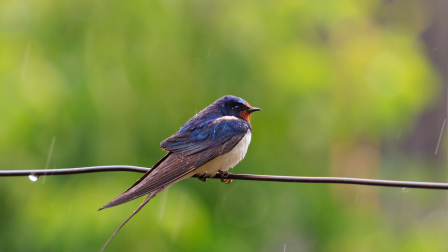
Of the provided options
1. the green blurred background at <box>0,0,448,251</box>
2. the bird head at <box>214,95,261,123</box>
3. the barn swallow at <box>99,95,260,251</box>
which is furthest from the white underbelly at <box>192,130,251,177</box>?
the green blurred background at <box>0,0,448,251</box>

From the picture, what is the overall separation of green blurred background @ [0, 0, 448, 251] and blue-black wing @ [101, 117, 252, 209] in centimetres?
131

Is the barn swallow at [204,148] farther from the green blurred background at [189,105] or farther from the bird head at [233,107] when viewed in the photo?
the green blurred background at [189,105]

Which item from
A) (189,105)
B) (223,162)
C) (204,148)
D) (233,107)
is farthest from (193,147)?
(189,105)

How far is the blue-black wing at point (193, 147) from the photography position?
3.17 meters

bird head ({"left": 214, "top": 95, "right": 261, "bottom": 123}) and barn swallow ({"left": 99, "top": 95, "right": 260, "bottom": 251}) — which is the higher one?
bird head ({"left": 214, "top": 95, "right": 261, "bottom": 123})

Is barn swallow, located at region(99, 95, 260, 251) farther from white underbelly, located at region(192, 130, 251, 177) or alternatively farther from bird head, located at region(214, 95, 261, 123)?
bird head, located at region(214, 95, 261, 123)

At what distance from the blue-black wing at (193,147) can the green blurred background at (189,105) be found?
131 cm

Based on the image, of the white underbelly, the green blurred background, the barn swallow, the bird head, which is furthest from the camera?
the green blurred background

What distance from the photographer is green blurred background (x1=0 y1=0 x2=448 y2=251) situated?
4758 millimetres

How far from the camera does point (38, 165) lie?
496cm

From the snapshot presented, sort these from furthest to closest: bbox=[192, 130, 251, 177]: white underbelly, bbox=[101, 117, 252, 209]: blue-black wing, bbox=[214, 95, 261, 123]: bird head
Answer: bbox=[214, 95, 261, 123]: bird head
bbox=[192, 130, 251, 177]: white underbelly
bbox=[101, 117, 252, 209]: blue-black wing

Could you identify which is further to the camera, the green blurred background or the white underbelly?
the green blurred background

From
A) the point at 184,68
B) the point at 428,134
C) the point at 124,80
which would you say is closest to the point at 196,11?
the point at 184,68

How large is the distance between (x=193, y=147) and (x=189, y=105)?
210 cm
